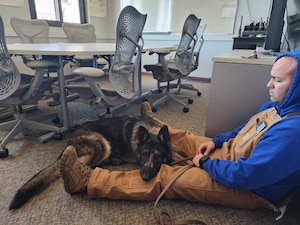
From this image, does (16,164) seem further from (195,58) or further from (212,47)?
(212,47)

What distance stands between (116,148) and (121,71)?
0.59 meters

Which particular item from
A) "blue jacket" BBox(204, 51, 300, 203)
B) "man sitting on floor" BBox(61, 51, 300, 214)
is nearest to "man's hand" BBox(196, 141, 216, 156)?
"man sitting on floor" BBox(61, 51, 300, 214)

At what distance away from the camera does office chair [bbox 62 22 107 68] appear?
10.4 feet

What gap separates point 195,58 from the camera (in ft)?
10.1

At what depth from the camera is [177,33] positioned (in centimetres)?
431

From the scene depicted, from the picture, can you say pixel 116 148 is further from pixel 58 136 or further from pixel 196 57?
pixel 196 57

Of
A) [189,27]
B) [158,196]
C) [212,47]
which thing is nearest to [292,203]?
[158,196]

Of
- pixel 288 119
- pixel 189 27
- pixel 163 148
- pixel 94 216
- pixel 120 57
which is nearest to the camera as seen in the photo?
pixel 288 119

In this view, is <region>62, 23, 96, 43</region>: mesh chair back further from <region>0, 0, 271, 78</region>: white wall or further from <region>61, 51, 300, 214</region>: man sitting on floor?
<region>61, 51, 300, 214</region>: man sitting on floor

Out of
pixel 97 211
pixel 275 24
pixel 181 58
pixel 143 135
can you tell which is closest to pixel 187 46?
pixel 181 58

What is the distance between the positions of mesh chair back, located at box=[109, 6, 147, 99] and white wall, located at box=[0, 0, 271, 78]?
259 cm

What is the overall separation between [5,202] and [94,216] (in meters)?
0.49

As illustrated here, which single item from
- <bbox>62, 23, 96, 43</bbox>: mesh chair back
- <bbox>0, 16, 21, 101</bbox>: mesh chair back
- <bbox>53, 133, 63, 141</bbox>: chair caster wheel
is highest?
<bbox>62, 23, 96, 43</bbox>: mesh chair back

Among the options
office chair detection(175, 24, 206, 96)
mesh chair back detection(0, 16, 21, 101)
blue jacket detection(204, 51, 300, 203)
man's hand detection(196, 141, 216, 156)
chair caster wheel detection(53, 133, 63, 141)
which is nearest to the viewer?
blue jacket detection(204, 51, 300, 203)
